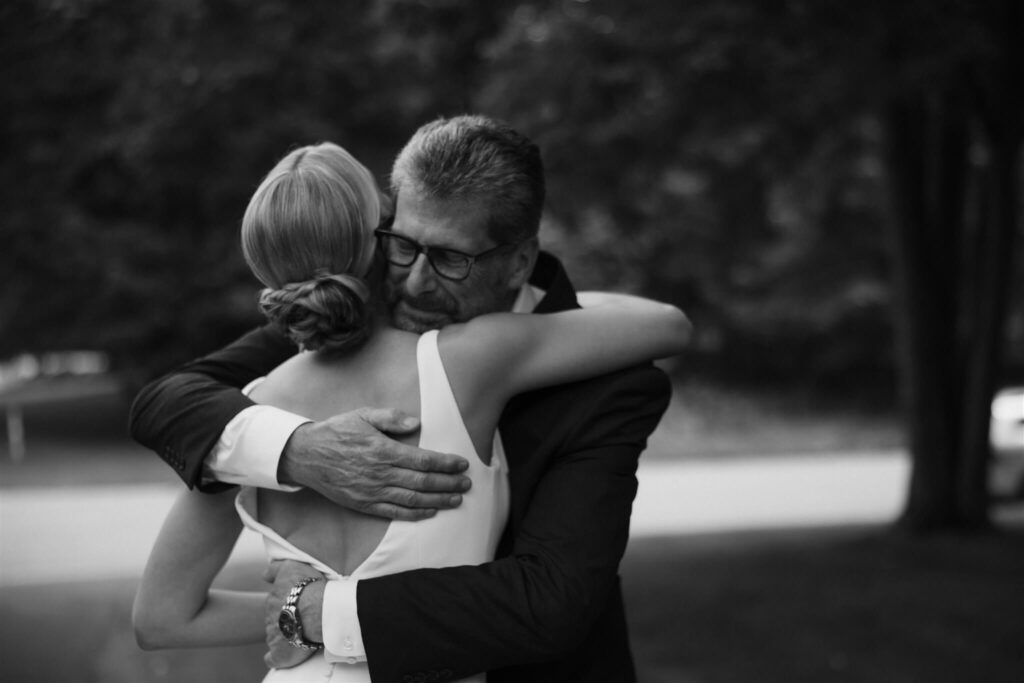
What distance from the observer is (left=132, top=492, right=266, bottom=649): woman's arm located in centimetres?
228

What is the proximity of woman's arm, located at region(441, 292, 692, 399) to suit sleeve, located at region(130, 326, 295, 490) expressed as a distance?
0.46 m

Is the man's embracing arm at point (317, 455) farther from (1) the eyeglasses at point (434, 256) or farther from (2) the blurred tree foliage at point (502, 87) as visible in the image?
(2) the blurred tree foliage at point (502, 87)

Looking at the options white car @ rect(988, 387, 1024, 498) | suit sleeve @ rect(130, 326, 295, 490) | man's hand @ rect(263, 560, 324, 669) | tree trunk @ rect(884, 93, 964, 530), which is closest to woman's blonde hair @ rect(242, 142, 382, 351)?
suit sleeve @ rect(130, 326, 295, 490)

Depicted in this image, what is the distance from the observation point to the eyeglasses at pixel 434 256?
210 cm

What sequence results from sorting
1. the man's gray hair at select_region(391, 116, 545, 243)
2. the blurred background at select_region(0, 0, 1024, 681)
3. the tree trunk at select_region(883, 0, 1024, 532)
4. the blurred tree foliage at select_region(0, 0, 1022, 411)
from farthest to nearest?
the tree trunk at select_region(883, 0, 1024, 532), the blurred tree foliage at select_region(0, 0, 1022, 411), the blurred background at select_region(0, 0, 1024, 681), the man's gray hair at select_region(391, 116, 545, 243)

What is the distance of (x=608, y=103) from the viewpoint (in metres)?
8.30

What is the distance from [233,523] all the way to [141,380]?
19724 mm

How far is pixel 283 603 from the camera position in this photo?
2039mm

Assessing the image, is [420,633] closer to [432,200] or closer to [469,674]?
[469,674]

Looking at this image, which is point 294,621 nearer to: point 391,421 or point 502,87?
point 391,421

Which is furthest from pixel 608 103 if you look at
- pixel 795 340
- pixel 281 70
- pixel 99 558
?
pixel 795 340

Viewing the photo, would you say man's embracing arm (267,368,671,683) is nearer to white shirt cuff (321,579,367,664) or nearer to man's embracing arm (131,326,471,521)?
white shirt cuff (321,579,367,664)

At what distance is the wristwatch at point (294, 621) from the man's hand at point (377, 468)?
176 millimetres

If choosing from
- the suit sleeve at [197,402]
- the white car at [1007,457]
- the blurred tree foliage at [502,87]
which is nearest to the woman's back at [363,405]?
the suit sleeve at [197,402]
